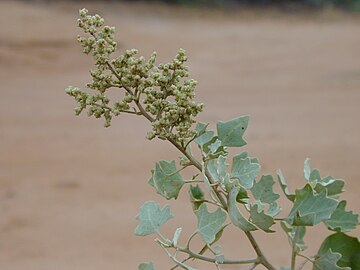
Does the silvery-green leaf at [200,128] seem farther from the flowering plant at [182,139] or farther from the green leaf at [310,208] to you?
the green leaf at [310,208]

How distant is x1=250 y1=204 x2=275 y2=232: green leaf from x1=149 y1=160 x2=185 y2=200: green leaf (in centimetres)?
13

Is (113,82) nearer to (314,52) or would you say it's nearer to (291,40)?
(314,52)

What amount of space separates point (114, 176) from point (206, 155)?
5824 millimetres

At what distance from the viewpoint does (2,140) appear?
8.55m

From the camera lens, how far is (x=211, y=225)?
1172 millimetres

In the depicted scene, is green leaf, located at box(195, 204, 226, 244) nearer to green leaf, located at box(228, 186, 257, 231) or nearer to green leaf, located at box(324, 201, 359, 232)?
green leaf, located at box(228, 186, 257, 231)

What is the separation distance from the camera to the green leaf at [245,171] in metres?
1.17

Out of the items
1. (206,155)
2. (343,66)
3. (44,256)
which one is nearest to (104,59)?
(206,155)

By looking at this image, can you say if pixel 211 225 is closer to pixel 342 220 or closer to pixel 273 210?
pixel 273 210

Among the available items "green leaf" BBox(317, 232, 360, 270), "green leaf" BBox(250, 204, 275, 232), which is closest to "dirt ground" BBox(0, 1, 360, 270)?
"green leaf" BBox(317, 232, 360, 270)

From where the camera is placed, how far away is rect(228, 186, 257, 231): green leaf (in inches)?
43.8

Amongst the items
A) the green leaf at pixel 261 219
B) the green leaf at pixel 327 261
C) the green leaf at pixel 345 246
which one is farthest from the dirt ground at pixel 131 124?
the green leaf at pixel 261 219

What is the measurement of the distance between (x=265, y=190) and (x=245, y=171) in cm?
10

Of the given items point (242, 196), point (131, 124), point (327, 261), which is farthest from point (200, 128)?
point (131, 124)
